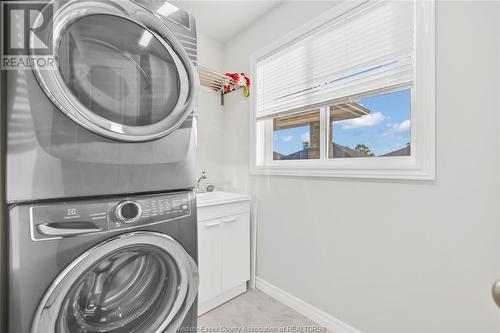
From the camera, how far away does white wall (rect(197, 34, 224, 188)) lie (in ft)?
8.36

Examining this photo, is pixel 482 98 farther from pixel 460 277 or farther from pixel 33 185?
pixel 33 185

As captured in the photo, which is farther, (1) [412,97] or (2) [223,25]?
(2) [223,25]

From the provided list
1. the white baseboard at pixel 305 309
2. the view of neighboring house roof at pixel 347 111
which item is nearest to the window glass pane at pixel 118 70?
the view of neighboring house roof at pixel 347 111

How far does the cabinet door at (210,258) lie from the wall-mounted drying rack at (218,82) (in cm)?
137

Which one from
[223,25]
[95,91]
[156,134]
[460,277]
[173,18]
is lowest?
[460,277]

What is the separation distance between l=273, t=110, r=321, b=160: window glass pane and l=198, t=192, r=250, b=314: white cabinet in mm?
576

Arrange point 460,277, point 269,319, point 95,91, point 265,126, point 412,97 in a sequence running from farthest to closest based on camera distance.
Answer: point 265,126, point 269,319, point 412,97, point 460,277, point 95,91

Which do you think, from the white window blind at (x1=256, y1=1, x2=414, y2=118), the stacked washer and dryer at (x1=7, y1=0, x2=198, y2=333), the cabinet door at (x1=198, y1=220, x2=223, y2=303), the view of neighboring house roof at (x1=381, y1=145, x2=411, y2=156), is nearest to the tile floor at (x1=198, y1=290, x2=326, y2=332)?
the cabinet door at (x1=198, y1=220, x2=223, y2=303)

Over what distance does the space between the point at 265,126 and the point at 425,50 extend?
54.0 inches

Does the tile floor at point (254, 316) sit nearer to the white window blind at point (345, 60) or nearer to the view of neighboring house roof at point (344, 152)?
the view of neighboring house roof at point (344, 152)

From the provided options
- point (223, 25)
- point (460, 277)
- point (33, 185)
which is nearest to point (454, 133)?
point (460, 277)

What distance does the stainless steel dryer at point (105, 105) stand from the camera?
81 centimetres

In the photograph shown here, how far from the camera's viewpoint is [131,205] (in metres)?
1.00

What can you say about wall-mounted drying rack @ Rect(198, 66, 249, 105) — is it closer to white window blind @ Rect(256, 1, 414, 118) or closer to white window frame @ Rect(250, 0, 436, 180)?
white window blind @ Rect(256, 1, 414, 118)
